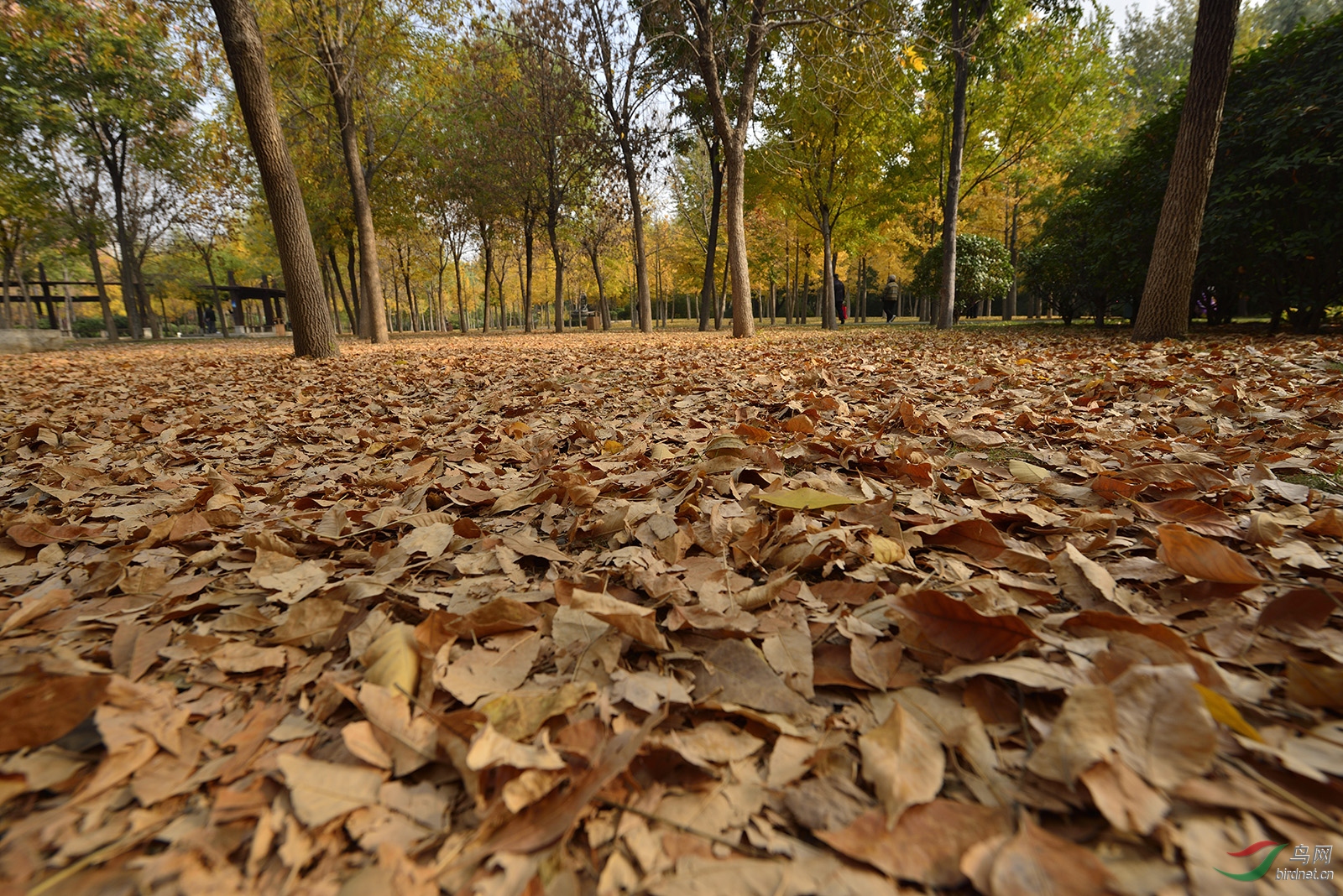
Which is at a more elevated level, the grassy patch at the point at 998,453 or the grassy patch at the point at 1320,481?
the grassy patch at the point at 998,453

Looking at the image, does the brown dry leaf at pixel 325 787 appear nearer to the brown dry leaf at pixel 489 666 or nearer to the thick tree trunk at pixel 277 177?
the brown dry leaf at pixel 489 666

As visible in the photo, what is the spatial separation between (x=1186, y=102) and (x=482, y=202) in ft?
66.6

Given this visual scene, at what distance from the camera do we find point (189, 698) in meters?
1.02

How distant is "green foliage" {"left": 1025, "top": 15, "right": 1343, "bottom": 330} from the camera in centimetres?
675

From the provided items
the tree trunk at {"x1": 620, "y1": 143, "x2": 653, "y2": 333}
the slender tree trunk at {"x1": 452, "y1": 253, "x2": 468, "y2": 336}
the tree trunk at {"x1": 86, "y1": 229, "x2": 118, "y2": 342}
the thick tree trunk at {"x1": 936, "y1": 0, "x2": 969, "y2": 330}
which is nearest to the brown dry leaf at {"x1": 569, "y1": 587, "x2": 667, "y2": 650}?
the thick tree trunk at {"x1": 936, "y1": 0, "x2": 969, "y2": 330}

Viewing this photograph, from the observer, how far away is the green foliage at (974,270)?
56.2 ft

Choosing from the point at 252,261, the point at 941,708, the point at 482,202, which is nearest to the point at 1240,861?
the point at 941,708

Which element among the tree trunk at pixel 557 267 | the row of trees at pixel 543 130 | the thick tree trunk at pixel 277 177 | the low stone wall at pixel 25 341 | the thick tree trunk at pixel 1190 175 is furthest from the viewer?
the tree trunk at pixel 557 267

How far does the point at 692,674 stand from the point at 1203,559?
1113mm

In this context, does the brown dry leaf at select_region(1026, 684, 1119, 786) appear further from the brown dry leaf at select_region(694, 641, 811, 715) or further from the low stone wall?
the low stone wall

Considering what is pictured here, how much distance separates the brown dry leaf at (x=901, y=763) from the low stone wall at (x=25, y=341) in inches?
722

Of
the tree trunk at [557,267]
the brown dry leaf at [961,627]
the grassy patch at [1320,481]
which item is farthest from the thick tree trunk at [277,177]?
the tree trunk at [557,267]

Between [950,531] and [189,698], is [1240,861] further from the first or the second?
[189,698]

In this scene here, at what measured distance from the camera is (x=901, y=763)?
2.68 feet
